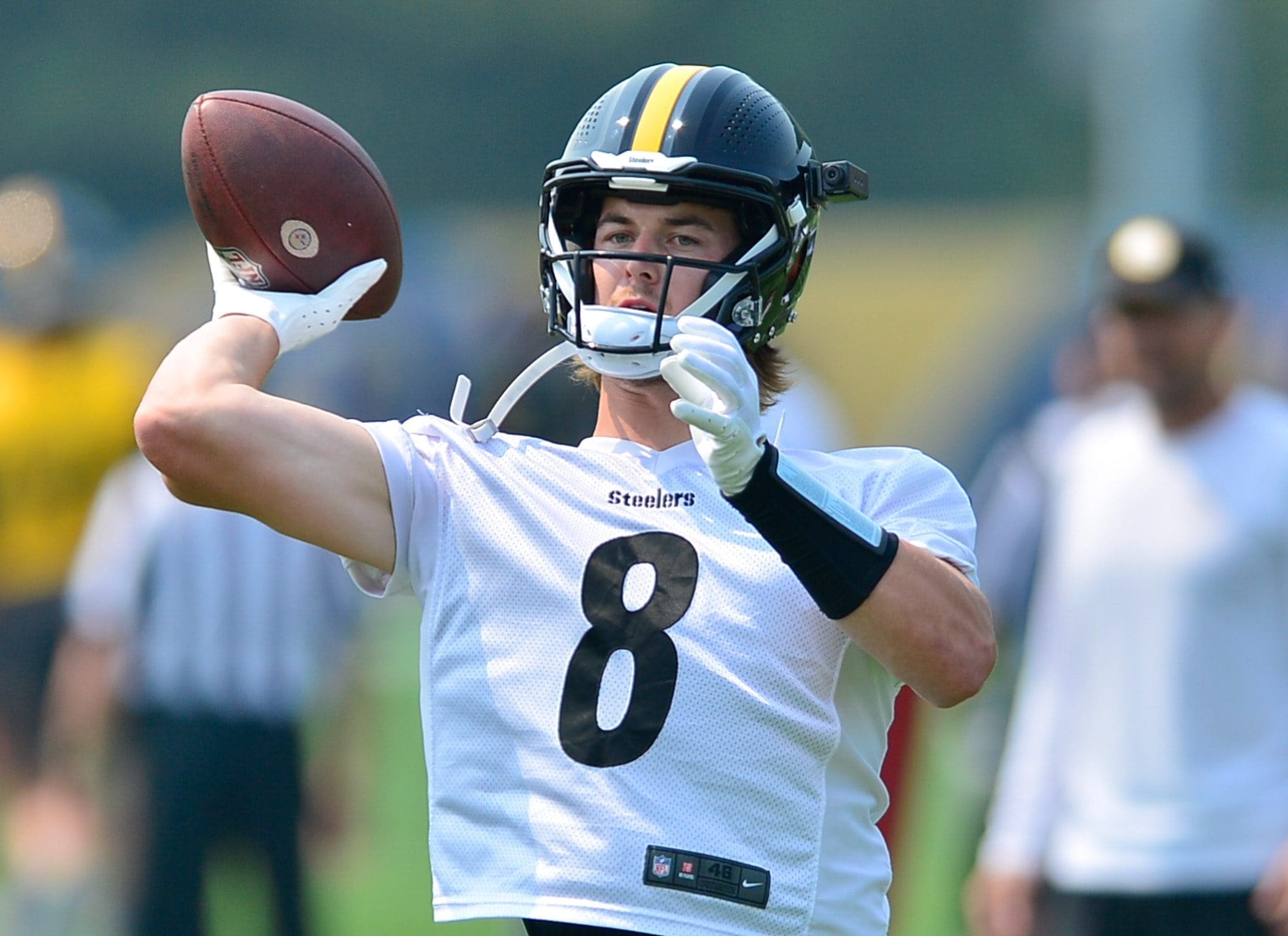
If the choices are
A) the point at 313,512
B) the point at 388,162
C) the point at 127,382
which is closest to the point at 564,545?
the point at 313,512

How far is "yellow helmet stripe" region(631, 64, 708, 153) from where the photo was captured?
2768mm

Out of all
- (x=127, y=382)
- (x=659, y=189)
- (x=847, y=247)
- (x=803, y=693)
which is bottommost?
(x=803, y=693)

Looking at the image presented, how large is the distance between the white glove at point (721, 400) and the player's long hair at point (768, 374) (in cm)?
52

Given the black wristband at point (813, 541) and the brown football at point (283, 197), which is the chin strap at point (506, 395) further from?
the black wristband at point (813, 541)

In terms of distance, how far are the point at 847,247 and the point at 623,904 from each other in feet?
54.6

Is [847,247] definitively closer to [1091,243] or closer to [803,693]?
[1091,243]

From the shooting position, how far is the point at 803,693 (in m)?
2.63

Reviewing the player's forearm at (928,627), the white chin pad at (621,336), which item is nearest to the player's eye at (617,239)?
the white chin pad at (621,336)

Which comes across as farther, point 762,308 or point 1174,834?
point 1174,834

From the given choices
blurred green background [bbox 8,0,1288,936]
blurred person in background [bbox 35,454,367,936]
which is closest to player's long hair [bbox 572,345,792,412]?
blurred person in background [bbox 35,454,367,936]

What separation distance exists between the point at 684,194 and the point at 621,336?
9.1 inches

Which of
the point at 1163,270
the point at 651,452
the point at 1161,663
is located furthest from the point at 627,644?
the point at 1163,270

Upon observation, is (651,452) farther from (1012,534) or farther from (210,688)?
(210,688)

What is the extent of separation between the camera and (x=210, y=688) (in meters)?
5.77
